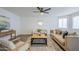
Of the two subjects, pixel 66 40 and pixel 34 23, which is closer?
pixel 34 23

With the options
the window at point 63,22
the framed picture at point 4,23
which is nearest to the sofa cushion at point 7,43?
the framed picture at point 4,23

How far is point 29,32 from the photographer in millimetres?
1989

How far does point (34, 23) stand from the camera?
1839 millimetres

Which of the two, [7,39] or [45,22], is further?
[45,22]

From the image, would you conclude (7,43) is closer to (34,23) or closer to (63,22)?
(34,23)

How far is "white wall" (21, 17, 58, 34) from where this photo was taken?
1812 millimetres

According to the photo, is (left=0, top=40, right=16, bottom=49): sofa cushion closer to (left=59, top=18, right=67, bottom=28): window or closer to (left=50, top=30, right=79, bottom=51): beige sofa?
(left=50, top=30, right=79, bottom=51): beige sofa

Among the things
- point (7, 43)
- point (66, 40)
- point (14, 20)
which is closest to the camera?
point (7, 43)

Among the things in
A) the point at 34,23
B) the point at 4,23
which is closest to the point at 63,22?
the point at 34,23

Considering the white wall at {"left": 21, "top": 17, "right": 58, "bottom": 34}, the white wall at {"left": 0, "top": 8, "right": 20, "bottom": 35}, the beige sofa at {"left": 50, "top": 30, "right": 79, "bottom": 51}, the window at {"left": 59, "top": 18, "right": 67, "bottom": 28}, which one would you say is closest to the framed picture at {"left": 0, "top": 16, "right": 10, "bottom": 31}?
the white wall at {"left": 0, "top": 8, "right": 20, "bottom": 35}

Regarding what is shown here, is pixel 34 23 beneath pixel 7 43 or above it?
above
